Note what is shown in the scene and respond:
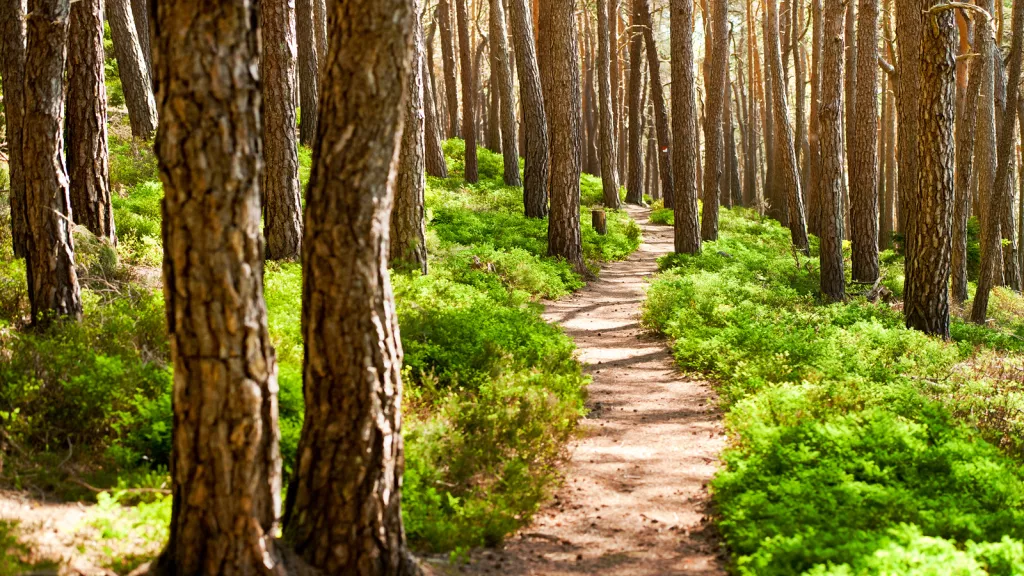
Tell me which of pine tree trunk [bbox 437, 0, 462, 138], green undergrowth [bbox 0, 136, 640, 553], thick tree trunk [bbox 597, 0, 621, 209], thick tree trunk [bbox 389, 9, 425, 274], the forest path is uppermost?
pine tree trunk [bbox 437, 0, 462, 138]

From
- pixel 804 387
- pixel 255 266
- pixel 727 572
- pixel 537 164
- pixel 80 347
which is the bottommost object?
pixel 727 572

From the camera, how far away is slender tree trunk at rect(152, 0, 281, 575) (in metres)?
3.56

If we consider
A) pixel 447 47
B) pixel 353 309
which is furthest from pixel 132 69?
pixel 447 47

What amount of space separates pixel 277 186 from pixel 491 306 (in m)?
3.39

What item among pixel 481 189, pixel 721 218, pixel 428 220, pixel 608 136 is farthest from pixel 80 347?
pixel 721 218

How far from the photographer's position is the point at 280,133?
10.8 meters

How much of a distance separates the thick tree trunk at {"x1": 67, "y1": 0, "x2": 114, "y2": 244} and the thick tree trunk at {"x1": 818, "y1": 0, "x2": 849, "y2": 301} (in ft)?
37.7

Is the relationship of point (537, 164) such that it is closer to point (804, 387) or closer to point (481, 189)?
point (481, 189)

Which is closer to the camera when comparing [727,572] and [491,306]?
[727,572]

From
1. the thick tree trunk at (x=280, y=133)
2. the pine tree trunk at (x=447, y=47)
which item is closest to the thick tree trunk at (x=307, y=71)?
the pine tree trunk at (x=447, y=47)

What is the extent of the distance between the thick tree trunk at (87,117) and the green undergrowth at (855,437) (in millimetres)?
7140

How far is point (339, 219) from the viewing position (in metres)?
4.09

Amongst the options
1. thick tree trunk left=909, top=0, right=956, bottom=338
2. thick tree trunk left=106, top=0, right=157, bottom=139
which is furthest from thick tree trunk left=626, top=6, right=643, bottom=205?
thick tree trunk left=106, top=0, right=157, bottom=139

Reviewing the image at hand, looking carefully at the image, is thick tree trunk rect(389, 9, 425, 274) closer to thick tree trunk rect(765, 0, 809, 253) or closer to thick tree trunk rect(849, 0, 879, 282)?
thick tree trunk rect(849, 0, 879, 282)
